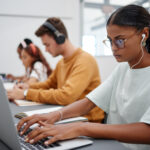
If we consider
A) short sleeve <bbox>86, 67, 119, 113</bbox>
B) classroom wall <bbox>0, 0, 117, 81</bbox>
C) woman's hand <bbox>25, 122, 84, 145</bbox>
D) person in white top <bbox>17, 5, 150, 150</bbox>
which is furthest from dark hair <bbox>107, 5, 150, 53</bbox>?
classroom wall <bbox>0, 0, 117, 81</bbox>

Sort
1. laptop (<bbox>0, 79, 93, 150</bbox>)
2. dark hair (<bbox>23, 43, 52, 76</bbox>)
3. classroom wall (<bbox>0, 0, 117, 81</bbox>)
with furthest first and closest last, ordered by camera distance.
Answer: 1. classroom wall (<bbox>0, 0, 117, 81</bbox>)
2. dark hair (<bbox>23, 43, 52, 76</bbox>)
3. laptop (<bbox>0, 79, 93, 150</bbox>)

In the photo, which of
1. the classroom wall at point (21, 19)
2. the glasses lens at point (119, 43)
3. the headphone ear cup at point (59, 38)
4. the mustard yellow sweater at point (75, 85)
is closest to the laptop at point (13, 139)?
the glasses lens at point (119, 43)

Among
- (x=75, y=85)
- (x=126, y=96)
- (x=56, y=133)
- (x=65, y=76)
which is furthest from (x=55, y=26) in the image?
(x=56, y=133)

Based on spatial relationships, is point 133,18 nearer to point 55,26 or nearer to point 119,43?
point 119,43


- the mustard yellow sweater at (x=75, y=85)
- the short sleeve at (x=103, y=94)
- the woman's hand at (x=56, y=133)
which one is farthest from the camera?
the mustard yellow sweater at (x=75, y=85)

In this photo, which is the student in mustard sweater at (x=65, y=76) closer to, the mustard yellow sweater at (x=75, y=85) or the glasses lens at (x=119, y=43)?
the mustard yellow sweater at (x=75, y=85)

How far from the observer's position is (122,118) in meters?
0.93

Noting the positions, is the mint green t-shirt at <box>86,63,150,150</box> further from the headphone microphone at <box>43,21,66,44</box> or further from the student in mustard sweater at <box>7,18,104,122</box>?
the headphone microphone at <box>43,21,66,44</box>

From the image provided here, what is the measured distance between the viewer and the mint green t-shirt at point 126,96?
83 cm

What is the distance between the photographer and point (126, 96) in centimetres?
90

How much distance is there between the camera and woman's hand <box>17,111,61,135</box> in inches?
31.0

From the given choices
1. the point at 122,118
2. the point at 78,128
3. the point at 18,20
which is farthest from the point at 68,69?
the point at 18,20

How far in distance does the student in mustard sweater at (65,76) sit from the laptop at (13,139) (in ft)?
2.08

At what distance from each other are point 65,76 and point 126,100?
0.78m
